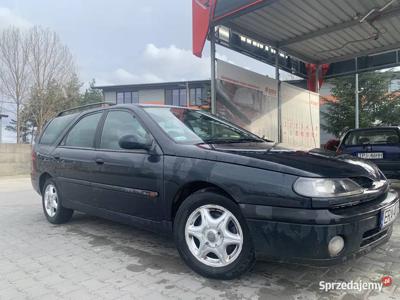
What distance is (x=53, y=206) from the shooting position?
5.23 meters

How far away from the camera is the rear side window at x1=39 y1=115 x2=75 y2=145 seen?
529 centimetres

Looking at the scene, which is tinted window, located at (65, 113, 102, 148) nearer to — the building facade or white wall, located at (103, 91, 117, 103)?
the building facade

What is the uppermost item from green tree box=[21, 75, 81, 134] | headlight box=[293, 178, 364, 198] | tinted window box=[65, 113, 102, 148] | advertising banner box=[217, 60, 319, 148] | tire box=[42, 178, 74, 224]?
green tree box=[21, 75, 81, 134]

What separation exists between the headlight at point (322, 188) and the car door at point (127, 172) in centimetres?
133

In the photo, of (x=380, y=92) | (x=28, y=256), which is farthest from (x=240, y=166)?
(x=380, y=92)

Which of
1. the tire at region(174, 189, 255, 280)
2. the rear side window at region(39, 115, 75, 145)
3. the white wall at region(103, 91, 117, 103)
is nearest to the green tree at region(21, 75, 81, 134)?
the rear side window at region(39, 115, 75, 145)

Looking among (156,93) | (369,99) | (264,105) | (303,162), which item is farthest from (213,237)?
(156,93)

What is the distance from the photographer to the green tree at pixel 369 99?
24.6 m

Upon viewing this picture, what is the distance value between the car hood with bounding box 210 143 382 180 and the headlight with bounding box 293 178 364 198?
5cm

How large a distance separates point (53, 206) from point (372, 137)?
21.9 ft

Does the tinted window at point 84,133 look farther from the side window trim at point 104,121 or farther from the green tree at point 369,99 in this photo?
the green tree at point 369,99

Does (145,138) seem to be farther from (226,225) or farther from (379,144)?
(379,144)

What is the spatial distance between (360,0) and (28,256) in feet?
24.4

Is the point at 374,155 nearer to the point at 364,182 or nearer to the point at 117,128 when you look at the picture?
the point at 364,182
